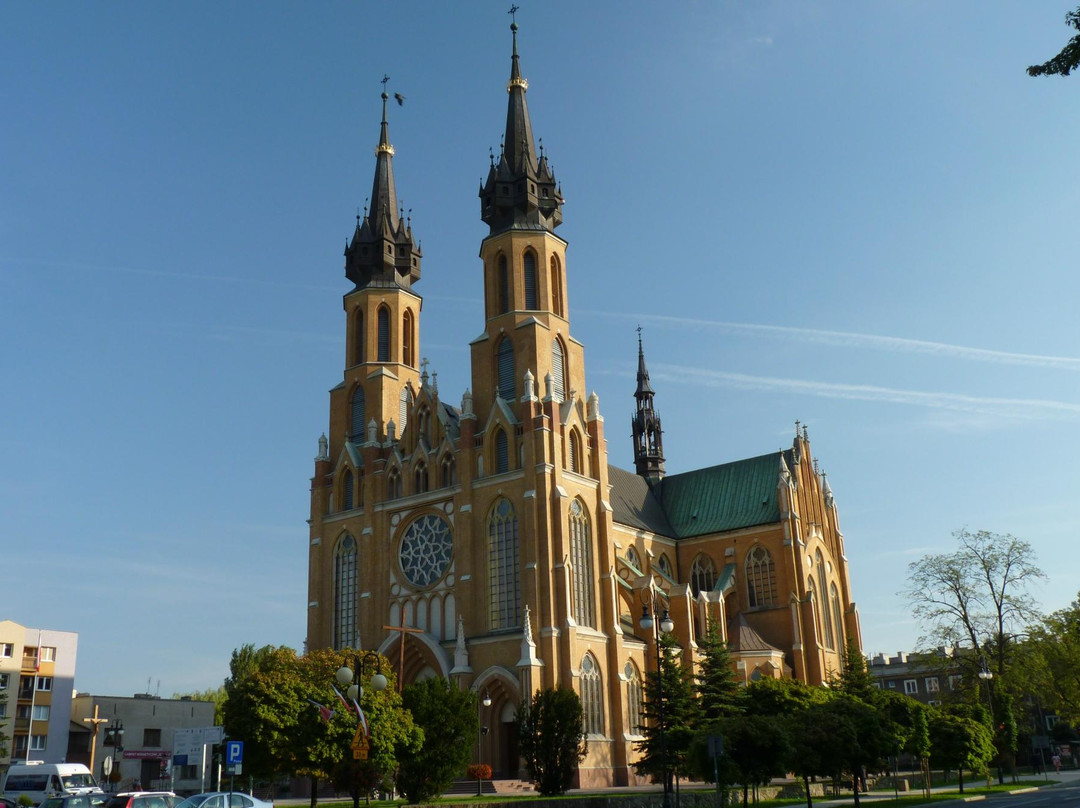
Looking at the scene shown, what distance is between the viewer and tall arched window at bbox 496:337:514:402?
60.5 meters

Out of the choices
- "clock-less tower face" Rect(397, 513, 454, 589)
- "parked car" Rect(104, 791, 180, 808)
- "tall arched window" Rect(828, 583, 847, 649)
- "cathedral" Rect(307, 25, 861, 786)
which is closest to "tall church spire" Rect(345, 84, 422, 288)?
"cathedral" Rect(307, 25, 861, 786)

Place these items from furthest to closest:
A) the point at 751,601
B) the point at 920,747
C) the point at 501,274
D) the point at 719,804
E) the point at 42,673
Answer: the point at 42,673, the point at 751,601, the point at 501,274, the point at 920,747, the point at 719,804

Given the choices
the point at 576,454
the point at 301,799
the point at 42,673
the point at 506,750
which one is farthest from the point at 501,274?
the point at 42,673

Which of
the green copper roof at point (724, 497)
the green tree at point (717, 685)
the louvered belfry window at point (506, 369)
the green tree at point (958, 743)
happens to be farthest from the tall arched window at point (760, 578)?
the louvered belfry window at point (506, 369)

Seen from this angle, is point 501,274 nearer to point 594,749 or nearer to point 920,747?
point 594,749

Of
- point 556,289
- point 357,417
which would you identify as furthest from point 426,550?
point 556,289

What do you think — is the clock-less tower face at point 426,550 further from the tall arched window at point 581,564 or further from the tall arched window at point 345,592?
the tall arched window at point 581,564

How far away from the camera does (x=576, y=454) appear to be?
59.6 metres

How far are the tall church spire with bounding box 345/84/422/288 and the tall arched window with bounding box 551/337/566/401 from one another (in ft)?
45.2

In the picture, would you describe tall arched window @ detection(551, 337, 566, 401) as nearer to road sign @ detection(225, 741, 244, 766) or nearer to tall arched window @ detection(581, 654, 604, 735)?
tall arched window @ detection(581, 654, 604, 735)

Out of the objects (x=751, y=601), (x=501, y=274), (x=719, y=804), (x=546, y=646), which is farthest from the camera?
(x=751, y=601)

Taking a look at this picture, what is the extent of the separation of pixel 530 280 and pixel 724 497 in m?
22.7

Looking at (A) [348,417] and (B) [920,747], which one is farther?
(A) [348,417]

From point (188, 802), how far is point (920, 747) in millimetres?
32076
